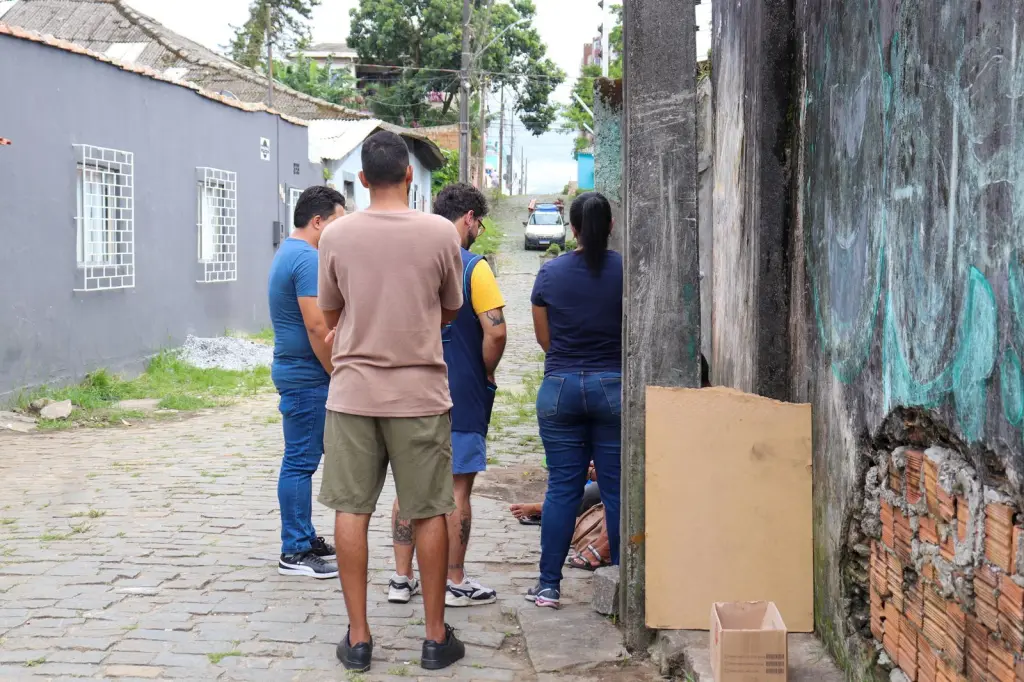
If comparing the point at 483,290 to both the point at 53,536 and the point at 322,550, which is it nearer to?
the point at 322,550

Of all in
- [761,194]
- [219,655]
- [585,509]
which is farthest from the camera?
[585,509]


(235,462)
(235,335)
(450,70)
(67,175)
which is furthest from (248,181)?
(450,70)

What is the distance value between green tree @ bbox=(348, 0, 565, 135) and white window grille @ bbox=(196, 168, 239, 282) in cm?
3004

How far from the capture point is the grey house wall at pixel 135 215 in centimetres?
1076

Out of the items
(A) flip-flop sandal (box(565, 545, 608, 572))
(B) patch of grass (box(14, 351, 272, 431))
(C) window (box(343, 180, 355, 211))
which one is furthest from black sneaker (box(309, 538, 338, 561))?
(C) window (box(343, 180, 355, 211))

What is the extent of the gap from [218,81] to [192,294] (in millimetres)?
17011

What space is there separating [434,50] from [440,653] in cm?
4478

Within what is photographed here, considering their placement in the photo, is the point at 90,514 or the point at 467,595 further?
the point at 90,514

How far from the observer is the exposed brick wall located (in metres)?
2.64

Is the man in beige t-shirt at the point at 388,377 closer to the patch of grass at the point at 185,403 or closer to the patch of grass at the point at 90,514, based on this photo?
the patch of grass at the point at 90,514

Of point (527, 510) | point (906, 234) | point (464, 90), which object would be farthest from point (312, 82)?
point (906, 234)

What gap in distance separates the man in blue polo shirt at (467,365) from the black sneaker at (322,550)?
75cm

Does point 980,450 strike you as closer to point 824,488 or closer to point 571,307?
point 824,488

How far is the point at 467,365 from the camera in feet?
16.4
